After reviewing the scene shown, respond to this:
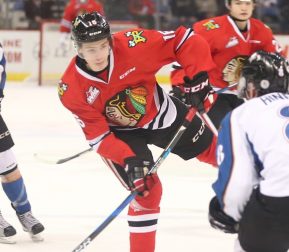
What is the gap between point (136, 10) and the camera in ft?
28.6

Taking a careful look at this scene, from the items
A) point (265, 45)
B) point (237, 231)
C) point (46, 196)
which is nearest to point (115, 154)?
point (237, 231)

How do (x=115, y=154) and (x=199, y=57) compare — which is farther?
(x=199, y=57)

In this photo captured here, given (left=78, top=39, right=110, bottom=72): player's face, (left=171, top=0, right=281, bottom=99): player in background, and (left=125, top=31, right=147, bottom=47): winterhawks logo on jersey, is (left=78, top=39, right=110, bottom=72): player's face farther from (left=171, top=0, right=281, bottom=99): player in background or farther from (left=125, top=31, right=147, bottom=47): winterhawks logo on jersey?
(left=171, top=0, right=281, bottom=99): player in background

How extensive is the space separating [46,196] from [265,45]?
140 cm

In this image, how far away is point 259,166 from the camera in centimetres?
196

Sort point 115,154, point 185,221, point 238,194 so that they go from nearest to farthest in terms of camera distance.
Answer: point 238,194 → point 115,154 → point 185,221

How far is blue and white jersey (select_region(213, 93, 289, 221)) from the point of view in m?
1.88

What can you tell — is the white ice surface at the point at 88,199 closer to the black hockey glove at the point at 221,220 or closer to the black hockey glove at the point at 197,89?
the black hockey glove at the point at 197,89

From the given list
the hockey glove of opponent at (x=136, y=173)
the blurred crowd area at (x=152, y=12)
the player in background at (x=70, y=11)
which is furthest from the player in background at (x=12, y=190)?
the blurred crowd area at (x=152, y=12)

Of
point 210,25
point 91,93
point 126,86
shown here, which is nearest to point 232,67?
point 210,25

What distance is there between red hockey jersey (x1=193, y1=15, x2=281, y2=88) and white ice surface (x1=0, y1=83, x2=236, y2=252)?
0.63 meters

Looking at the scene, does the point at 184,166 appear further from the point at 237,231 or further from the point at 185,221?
the point at 237,231

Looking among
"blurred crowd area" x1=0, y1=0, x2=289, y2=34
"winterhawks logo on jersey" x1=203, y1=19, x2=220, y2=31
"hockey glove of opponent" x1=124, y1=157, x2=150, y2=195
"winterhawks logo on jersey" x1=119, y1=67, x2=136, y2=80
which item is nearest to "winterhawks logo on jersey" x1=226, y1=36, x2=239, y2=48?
"winterhawks logo on jersey" x1=203, y1=19, x2=220, y2=31

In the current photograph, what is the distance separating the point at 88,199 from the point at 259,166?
2.03 meters
